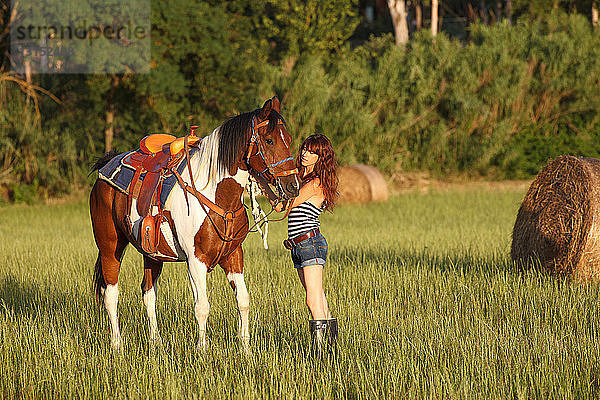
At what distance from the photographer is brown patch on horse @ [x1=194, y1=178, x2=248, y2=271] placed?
5.87m

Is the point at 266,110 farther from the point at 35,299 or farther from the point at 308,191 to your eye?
the point at 35,299

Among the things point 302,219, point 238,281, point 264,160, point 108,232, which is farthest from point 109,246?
point 264,160

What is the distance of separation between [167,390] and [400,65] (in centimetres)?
2263

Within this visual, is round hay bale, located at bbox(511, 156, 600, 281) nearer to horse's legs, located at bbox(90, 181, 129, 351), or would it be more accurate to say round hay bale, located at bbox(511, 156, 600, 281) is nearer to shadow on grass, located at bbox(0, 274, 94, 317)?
horse's legs, located at bbox(90, 181, 129, 351)

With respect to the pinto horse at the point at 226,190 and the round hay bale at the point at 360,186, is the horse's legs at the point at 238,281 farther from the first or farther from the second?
the round hay bale at the point at 360,186

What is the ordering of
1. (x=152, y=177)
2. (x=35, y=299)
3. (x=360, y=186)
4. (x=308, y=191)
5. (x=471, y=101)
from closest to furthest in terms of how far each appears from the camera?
(x=308, y=191), (x=152, y=177), (x=35, y=299), (x=360, y=186), (x=471, y=101)

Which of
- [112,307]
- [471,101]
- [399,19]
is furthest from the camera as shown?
[399,19]

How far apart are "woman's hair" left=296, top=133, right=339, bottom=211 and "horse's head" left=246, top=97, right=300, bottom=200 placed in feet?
1.84

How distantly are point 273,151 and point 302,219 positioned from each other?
816 mm

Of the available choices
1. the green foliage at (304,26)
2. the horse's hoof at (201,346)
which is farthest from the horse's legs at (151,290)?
the green foliage at (304,26)

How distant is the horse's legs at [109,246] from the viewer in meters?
6.87

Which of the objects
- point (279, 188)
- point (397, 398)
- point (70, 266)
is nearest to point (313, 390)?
point (397, 398)

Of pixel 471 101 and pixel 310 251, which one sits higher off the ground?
pixel 471 101

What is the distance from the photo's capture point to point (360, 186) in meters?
20.5
